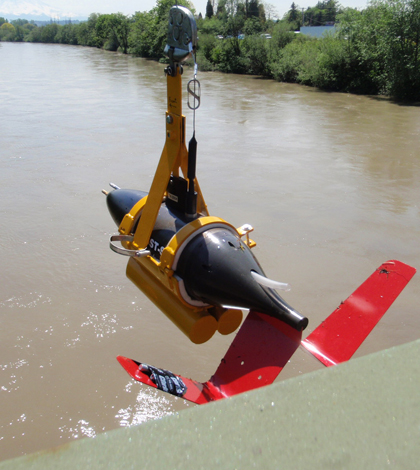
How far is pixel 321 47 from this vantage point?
22391mm

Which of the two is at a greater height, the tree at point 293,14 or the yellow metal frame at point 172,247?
the tree at point 293,14

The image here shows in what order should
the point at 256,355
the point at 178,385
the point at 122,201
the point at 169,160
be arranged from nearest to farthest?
the point at 256,355 → the point at 178,385 → the point at 169,160 → the point at 122,201

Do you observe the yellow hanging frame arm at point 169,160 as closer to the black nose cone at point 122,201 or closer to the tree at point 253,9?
the black nose cone at point 122,201

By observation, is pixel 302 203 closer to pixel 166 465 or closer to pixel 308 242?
pixel 308 242

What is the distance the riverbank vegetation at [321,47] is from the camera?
17281 mm

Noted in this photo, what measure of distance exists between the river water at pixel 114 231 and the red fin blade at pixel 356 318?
113 centimetres

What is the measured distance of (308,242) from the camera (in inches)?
222

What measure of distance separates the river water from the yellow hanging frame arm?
49.6 inches

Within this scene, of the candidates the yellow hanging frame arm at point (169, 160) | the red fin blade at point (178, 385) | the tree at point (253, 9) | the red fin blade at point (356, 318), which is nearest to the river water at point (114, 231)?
the red fin blade at point (178, 385)

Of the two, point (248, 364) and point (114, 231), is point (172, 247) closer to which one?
point (248, 364)

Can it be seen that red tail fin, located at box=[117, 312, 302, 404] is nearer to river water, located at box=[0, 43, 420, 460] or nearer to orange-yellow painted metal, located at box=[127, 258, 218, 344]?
orange-yellow painted metal, located at box=[127, 258, 218, 344]

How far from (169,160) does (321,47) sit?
2246 cm

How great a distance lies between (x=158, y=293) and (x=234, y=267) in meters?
0.65

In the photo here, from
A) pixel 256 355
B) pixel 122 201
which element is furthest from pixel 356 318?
pixel 122 201
